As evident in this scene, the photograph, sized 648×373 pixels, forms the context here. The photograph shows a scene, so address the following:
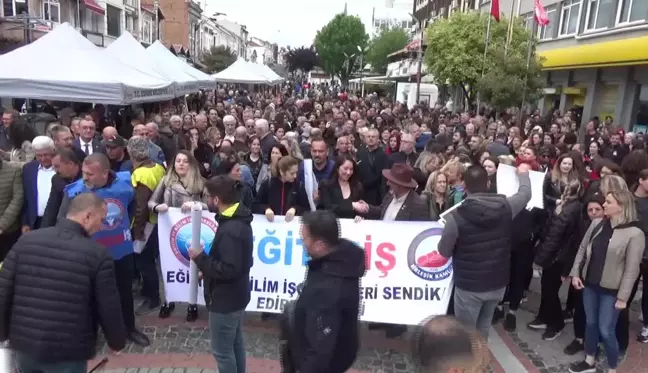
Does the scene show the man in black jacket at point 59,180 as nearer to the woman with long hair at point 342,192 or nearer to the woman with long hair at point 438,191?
the woman with long hair at point 342,192

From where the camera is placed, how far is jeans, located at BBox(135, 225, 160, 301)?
5.67 meters

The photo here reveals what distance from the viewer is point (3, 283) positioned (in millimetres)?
2990

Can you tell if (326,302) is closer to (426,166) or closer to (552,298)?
(552,298)

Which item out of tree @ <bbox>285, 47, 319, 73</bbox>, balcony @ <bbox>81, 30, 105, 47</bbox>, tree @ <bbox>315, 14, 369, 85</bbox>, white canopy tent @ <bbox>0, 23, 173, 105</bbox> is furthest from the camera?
tree @ <bbox>285, 47, 319, 73</bbox>

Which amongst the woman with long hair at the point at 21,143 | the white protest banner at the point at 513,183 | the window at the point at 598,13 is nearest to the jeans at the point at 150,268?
the woman with long hair at the point at 21,143

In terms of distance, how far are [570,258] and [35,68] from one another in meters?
9.06

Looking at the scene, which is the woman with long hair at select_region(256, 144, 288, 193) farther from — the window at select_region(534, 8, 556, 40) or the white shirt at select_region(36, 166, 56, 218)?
the window at select_region(534, 8, 556, 40)

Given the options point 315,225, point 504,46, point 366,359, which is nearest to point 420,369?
point 315,225

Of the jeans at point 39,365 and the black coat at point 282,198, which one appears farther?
the black coat at point 282,198

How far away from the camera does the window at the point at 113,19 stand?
42.4 m

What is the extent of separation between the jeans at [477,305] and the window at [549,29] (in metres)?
26.9

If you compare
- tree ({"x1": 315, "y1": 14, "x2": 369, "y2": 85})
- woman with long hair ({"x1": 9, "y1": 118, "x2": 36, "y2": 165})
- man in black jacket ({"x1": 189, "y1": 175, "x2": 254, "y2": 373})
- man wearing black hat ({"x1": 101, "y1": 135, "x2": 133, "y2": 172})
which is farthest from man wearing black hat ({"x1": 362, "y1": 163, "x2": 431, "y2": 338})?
tree ({"x1": 315, "y1": 14, "x2": 369, "y2": 85})

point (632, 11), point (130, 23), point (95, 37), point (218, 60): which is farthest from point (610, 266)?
point (130, 23)

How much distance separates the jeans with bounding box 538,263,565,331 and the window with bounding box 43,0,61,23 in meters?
32.7
